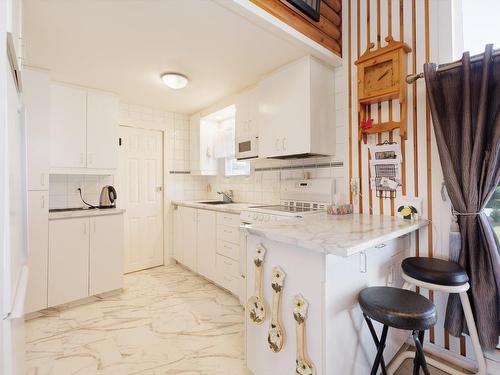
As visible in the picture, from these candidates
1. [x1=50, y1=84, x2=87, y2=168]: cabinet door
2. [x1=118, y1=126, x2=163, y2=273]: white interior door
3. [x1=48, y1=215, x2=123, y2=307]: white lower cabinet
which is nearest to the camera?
[x1=48, y1=215, x2=123, y2=307]: white lower cabinet

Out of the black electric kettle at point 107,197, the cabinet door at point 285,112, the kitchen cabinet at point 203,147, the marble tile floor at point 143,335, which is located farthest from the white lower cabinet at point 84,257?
the cabinet door at point 285,112

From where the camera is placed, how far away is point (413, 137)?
190 cm

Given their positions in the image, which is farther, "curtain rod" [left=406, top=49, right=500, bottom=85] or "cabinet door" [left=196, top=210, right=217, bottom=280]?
"cabinet door" [left=196, top=210, right=217, bottom=280]

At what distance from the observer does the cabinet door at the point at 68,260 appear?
95.1 inches

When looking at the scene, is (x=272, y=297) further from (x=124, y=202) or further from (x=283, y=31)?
(x=124, y=202)

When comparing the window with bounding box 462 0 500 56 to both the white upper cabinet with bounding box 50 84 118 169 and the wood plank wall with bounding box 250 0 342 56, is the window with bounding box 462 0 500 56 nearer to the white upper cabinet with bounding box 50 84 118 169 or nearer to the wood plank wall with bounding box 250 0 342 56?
the wood plank wall with bounding box 250 0 342 56

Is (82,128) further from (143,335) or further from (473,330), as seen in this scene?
(473,330)

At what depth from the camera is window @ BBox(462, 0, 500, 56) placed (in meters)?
1.65

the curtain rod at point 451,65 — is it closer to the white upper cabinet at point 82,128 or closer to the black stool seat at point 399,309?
the black stool seat at point 399,309

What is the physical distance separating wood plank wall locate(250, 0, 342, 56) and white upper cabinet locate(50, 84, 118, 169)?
7.15 feet

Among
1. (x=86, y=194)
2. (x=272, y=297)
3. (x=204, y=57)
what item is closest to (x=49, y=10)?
(x=204, y=57)

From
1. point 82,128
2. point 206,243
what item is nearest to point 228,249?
point 206,243

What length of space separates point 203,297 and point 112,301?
37.5 inches

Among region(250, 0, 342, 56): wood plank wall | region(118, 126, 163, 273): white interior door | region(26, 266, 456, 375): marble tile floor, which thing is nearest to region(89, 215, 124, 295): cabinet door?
region(26, 266, 456, 375): marble tile floor
